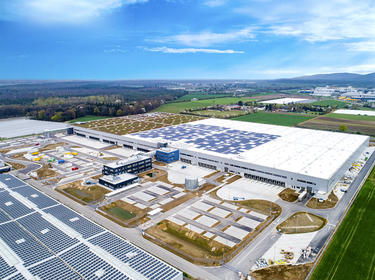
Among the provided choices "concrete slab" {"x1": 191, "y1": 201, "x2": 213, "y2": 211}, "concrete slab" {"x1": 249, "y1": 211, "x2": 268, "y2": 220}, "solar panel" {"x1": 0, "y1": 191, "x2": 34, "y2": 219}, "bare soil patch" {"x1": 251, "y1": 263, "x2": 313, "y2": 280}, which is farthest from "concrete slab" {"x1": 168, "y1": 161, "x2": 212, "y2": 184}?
"bare soil patch" {"x1": 251, "y1": 263, "x2": 313, "y2": 280}

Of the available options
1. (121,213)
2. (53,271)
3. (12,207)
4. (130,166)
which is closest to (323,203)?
(121,213)

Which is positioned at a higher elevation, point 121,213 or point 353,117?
point 353,117

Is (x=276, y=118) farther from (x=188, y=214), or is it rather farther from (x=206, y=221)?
(x=206, y=221)

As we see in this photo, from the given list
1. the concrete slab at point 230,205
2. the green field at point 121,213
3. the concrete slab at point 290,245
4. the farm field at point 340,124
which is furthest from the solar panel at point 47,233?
the farm field at point 340,124

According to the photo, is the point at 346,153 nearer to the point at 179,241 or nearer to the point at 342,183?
the point at 342,183

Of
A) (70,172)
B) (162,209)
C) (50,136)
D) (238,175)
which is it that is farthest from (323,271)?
(50,136)

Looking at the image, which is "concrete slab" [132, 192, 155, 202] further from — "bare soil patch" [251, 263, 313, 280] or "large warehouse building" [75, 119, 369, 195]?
"bare soil patch" [251, 263, 313, 280]
